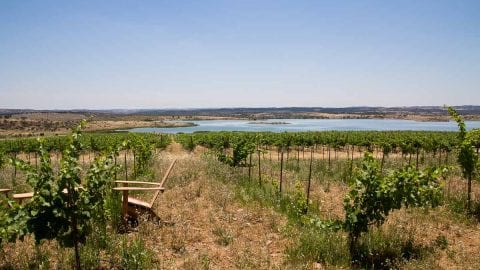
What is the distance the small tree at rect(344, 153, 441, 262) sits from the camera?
21.8 ft

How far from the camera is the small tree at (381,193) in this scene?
21.8 ft

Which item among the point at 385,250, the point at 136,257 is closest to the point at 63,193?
the point at 136,257

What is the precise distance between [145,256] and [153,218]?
173 centimetres

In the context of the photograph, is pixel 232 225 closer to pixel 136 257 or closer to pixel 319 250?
pixel 319 250

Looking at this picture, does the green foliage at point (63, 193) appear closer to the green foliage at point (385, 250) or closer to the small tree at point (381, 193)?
the small tree at point (381, 193)

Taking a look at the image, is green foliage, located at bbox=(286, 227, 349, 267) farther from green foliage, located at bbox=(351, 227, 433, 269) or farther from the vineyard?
green foliage, located at bbox=(351, 227, 433, 269)

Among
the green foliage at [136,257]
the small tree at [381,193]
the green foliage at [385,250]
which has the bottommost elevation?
the green foliage at [385,250]

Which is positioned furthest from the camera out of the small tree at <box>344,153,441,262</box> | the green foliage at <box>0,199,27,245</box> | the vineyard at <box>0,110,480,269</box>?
the small tree at <box>344,153,441,262</box>

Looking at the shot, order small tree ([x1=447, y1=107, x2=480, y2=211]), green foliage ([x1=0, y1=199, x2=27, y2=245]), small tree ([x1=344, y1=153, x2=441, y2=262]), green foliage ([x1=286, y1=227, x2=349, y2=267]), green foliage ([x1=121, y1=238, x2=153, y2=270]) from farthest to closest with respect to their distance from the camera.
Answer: small tree ([x1=447, y1=107, x2=480, y2=211]) → small tree ([x1=344, y1=153, x2=441, y2=262]) → green foliage ([x1=286, y1=227, x2=349, y2=267]) → green foliage ([x1=121, y1=238, x2=153, y2=270]) → green foliage ([x1=0, y1=199, x2=27, y2=245])

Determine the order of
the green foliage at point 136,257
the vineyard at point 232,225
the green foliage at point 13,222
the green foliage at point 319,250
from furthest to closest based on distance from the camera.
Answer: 1. the green foliage at point 319,250
2. the green foliage at point 136,257
3. the vineyard at point 232,225
4. the green foliage at point 13,222

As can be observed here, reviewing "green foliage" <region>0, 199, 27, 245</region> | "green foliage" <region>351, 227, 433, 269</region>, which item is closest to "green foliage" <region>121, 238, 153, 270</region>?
"green foliage" <region>0, 199, 27, 245</region>

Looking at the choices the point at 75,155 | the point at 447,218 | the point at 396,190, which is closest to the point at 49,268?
the point at 75,155

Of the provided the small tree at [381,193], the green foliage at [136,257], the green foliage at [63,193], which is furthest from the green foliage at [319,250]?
the green foliage at [63,193]

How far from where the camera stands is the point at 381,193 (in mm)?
6586
